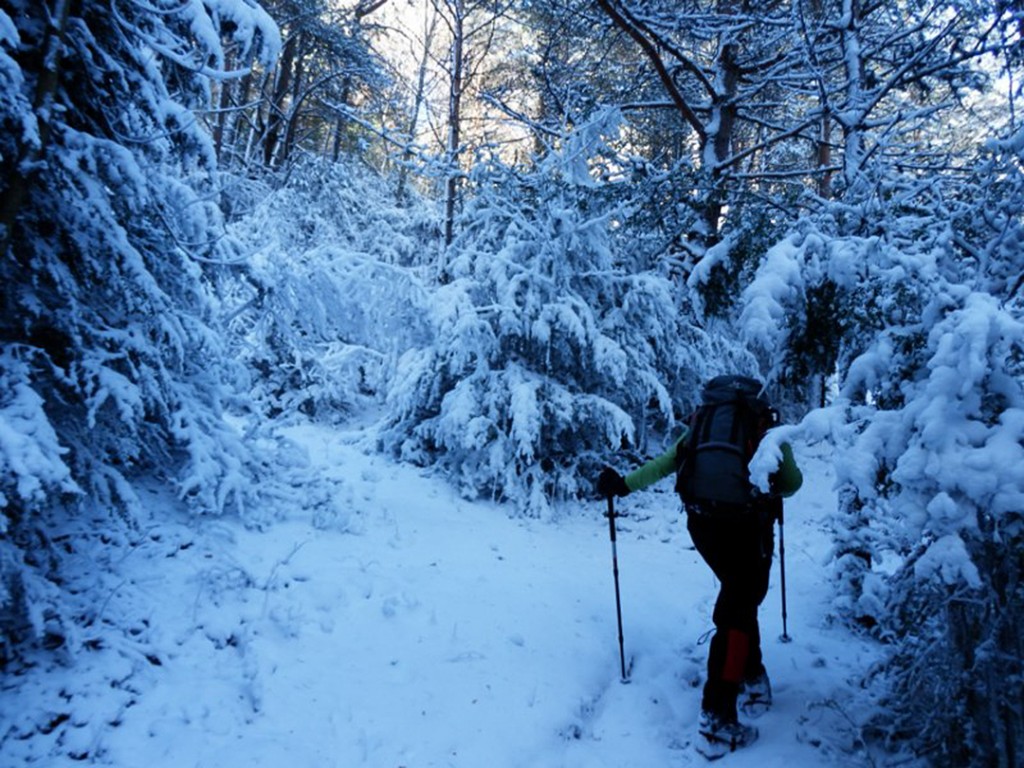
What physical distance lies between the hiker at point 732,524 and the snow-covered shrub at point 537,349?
3.51 metres

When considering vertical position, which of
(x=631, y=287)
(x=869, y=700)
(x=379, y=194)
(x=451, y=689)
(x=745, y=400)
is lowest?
(x=451, y=689)

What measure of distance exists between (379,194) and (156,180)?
569 inches

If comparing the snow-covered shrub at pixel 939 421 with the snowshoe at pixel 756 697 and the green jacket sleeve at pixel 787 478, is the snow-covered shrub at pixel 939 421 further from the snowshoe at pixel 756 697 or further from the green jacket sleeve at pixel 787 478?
the snowshoe at pixel 756 697

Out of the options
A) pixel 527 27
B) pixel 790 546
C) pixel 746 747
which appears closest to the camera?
pixel 746 747

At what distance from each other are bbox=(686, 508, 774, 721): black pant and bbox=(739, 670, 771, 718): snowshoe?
24 centimetres

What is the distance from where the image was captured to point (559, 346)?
8.02 meters

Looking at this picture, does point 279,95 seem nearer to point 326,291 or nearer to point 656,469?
point 326,291

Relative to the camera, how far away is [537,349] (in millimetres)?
8094

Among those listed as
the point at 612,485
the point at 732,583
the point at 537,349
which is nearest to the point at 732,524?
the point at 732,583

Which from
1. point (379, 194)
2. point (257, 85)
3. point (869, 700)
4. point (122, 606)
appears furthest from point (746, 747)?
point (257, 85)

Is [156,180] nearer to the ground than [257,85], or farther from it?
nearer to the ground

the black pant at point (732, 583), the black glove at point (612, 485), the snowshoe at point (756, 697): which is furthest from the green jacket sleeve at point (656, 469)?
the snowshoe at point (756, 697)

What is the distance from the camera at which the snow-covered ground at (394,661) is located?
3.43 metres

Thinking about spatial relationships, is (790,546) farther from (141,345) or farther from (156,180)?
(156,180)
